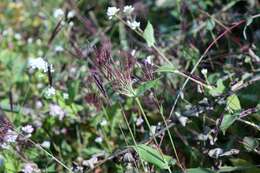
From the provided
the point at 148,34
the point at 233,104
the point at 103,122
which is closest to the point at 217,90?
the point at 233,104

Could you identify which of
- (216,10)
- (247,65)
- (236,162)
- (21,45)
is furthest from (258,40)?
(21,45)

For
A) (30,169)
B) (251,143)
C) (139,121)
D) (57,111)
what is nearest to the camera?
(251,143)

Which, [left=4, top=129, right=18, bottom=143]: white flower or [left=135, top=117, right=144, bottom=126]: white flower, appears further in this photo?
[left=135, top=117, right=144, bottom=126]: white flower

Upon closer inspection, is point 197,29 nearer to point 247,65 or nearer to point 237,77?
point 247,65

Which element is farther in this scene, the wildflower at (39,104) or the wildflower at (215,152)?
the wildflower at (39,104)

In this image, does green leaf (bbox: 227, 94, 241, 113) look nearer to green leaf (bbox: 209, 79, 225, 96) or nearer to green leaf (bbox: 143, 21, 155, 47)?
green leaf (bbox: 209, 79, 225, 96)

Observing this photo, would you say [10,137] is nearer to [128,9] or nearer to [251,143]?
[128,9]

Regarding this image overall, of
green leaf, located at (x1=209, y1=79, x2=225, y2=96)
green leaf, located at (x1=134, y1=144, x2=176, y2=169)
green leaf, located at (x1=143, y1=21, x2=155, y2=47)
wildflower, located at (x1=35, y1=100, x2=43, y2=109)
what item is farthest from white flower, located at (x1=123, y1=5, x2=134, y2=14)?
wildflower, located at (x1=35, y1=100, x2=43, y2=109)

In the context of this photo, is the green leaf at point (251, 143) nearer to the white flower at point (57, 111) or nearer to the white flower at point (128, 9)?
the white flower at point (128, 9)

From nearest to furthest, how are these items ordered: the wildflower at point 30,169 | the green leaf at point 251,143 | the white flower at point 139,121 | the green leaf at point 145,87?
the green leaf at point 145,87, the green leaf at point 251,143, the wildflower at point 30,169, the white flower at point 139,121

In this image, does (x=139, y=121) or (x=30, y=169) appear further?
(x=139, y=121)

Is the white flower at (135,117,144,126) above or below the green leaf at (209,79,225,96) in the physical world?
above

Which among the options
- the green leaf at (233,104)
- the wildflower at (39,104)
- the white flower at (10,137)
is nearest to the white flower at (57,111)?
the wildflower at (39,104)
